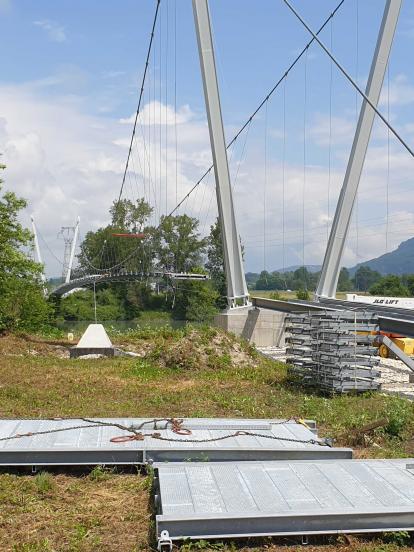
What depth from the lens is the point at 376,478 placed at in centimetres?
519

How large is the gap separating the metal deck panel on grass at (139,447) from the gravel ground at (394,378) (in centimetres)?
632

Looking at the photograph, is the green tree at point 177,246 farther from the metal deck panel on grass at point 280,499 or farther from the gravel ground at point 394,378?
the metal deck panel on grass at point 280,499

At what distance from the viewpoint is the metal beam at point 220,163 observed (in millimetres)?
21875

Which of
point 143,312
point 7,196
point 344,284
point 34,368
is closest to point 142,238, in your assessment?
point 143,312

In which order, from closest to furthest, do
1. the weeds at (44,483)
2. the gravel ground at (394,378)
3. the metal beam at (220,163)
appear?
the weeds at (44,483), the gravel ground at (394,378), the metal beam at (220,163)

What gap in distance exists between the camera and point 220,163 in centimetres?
2330

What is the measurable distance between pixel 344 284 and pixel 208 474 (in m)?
45.4

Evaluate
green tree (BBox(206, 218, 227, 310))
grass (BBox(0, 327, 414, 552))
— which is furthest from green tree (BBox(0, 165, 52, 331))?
green tree (BBox(206, 218, 227, 310))

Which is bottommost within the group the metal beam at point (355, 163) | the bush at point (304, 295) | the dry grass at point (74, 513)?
the dry grass at point (74, 513)

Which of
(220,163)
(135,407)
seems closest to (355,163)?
(220,163)

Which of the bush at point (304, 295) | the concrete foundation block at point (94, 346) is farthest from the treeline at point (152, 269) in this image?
the concrete foundation block at point (94, 346)

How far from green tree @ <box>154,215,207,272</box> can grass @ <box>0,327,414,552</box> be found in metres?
45.3

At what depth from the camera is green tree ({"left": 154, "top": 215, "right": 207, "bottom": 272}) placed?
218 ft

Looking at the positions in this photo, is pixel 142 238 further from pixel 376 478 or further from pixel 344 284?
pixel 376 478
